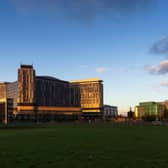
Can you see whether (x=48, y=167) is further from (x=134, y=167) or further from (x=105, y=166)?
(x=134, y=167)

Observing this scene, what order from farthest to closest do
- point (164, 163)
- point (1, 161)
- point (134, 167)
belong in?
point (1, 161)
point (164, 163)
point (134, 167)

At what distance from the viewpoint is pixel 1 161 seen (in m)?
20.0

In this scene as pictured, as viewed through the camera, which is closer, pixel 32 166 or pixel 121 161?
pixel 32 166

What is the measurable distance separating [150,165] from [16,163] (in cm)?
735

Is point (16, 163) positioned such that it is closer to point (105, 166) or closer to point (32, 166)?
point (32, 166)

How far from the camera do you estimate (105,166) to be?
17797mm

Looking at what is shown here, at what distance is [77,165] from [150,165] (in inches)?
152

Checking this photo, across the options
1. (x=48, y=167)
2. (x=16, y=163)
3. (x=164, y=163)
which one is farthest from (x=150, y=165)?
(x=16, y=163)

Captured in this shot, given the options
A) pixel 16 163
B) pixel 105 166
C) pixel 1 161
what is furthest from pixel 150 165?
pixel 1 161

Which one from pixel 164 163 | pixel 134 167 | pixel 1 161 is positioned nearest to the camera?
pixel 134 167

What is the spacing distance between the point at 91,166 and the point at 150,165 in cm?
314

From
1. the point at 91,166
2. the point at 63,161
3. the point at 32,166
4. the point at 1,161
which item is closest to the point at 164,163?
the point at 91,166

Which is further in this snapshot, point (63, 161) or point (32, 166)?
point (63, 161)

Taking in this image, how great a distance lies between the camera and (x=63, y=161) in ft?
64.6
